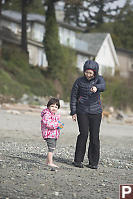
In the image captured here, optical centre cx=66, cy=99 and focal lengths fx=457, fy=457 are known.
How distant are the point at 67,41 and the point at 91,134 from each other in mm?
33397

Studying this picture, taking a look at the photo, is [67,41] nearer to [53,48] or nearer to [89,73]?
[53,48]

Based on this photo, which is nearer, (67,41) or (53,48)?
(53,48)

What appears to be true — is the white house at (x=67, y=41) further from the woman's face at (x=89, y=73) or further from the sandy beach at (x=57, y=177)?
the woman's face at (x=89, y=73)

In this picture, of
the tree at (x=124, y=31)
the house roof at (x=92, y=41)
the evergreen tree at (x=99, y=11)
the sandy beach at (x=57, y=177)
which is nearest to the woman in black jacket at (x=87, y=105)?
the sandy beach at (x=57, y=177)

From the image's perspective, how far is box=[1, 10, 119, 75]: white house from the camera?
167 ft

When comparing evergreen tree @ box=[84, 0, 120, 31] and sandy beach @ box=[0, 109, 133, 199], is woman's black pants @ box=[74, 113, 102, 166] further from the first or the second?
evergreen tree @ box=[84, 0, 120, 31]

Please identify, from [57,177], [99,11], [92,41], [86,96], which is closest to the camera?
[57,177]

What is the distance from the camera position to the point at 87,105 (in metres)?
7.85

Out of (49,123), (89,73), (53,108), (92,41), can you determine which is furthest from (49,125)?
(92,41)

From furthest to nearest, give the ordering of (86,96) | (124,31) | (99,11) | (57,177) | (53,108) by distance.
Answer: (124,31) → (99,11) → (86,96) → (53,108) → (57,177)

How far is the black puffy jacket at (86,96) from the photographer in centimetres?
781

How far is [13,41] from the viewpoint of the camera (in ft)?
148

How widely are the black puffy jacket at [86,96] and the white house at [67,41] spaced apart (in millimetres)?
33307

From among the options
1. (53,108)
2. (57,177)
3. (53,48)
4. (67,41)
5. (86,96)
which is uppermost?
(67,41)
